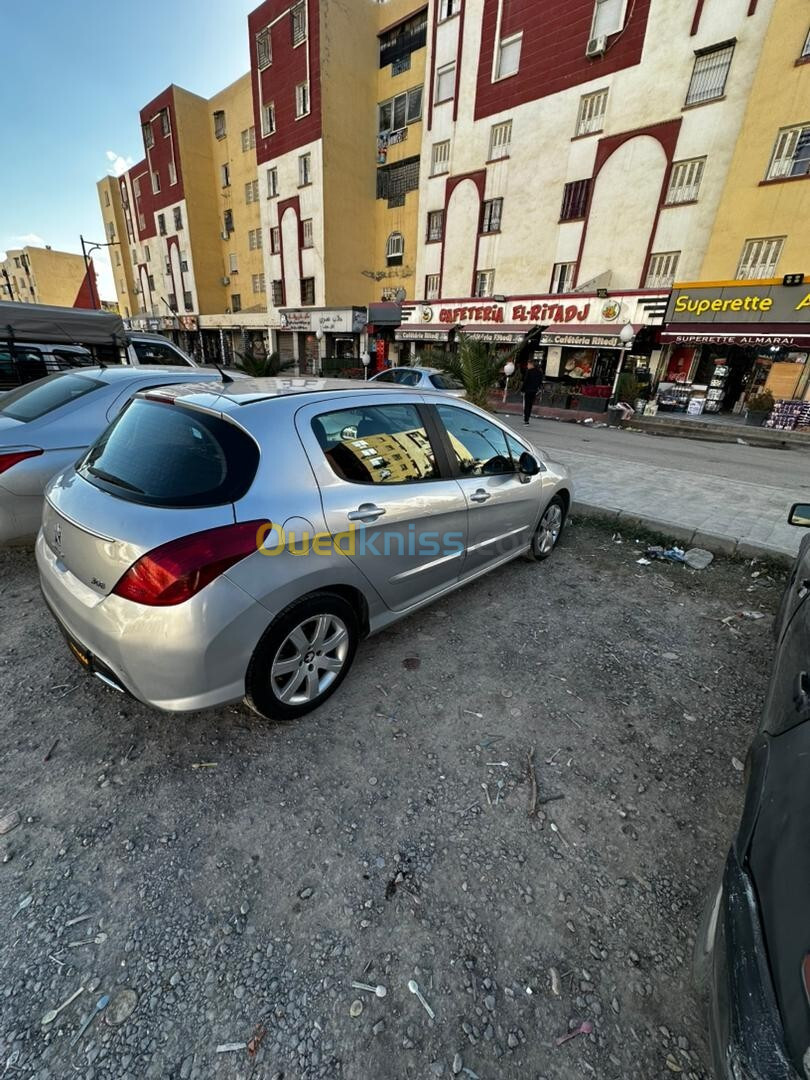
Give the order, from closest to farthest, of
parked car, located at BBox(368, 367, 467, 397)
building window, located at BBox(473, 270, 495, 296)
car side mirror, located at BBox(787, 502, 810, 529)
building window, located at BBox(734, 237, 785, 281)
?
1. car side mirror, located at BBox(787, 502, 810, 529)
2. parked car, located at BBox(368, 367, 467, 397)
3. building window, located at BBox(734, 237, 785, 281)
4. building window, located at BBox(473, 270, 495, 296)

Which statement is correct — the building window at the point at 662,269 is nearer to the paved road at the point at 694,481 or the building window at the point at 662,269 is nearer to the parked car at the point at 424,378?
the paved road at the point at 694,481

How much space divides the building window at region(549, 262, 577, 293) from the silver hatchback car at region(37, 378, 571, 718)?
1960cm

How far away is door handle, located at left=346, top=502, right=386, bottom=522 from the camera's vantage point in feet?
7.93

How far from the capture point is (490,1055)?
134 centimetres

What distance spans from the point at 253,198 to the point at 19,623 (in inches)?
1489

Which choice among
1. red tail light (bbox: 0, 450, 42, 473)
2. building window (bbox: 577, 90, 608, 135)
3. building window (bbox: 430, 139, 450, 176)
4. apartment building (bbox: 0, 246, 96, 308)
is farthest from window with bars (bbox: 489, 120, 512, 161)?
apartment building (bbox: 0, 246, 96, 308)

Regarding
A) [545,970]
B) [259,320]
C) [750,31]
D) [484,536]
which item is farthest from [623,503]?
[259,320]

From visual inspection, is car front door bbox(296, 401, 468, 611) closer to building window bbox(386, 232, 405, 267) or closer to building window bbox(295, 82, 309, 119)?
building window bbox(386, 232, 405, 267)

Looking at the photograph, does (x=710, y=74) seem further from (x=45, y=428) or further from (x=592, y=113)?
(x=45, y=428)

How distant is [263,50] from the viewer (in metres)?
26.7

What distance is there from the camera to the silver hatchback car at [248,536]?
6.24 ft

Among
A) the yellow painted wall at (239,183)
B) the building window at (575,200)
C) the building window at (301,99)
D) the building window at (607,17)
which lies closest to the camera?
the building window at (607,17)

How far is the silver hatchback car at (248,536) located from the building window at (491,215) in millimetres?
22099

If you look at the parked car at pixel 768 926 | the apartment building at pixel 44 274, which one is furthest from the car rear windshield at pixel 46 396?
the apartment building at pixel 44 274
